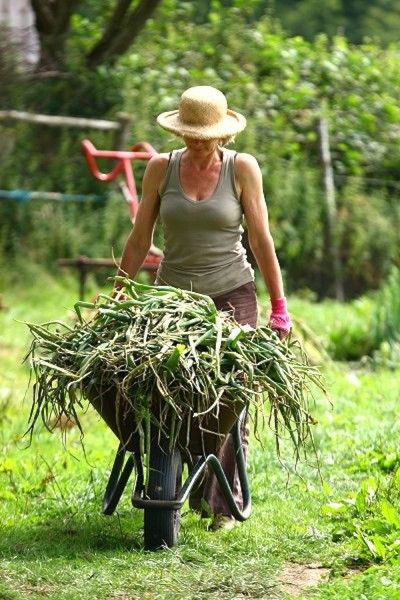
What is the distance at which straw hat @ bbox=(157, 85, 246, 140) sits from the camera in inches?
208

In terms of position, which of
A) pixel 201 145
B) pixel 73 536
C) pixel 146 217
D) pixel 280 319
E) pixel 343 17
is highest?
pixel 201 145

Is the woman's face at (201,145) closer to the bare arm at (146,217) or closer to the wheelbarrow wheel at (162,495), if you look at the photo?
the bare arm at (146,217)

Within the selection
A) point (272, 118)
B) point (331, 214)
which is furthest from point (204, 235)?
point (272, 118)

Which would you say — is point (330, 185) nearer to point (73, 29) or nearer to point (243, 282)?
point (73, 29)

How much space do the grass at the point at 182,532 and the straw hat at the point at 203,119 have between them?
1.32 meters

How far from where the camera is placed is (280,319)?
537 centimetres

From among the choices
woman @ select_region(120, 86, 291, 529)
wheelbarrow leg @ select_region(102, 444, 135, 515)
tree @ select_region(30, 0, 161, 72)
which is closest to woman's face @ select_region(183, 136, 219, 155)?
woman @ select_region(120, 86, 291, 529)

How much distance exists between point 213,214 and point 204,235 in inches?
3.7

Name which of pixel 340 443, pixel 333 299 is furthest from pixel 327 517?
pixel 333 299

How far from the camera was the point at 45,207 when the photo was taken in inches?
522

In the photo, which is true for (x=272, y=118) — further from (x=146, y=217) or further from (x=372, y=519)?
(x=372, y=519)

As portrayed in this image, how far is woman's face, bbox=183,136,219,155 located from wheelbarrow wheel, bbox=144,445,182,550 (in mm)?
1184

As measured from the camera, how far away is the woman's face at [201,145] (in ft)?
17.5

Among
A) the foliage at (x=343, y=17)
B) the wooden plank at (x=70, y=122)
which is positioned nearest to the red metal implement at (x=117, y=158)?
the wooden plank at (x=70, y=122)
